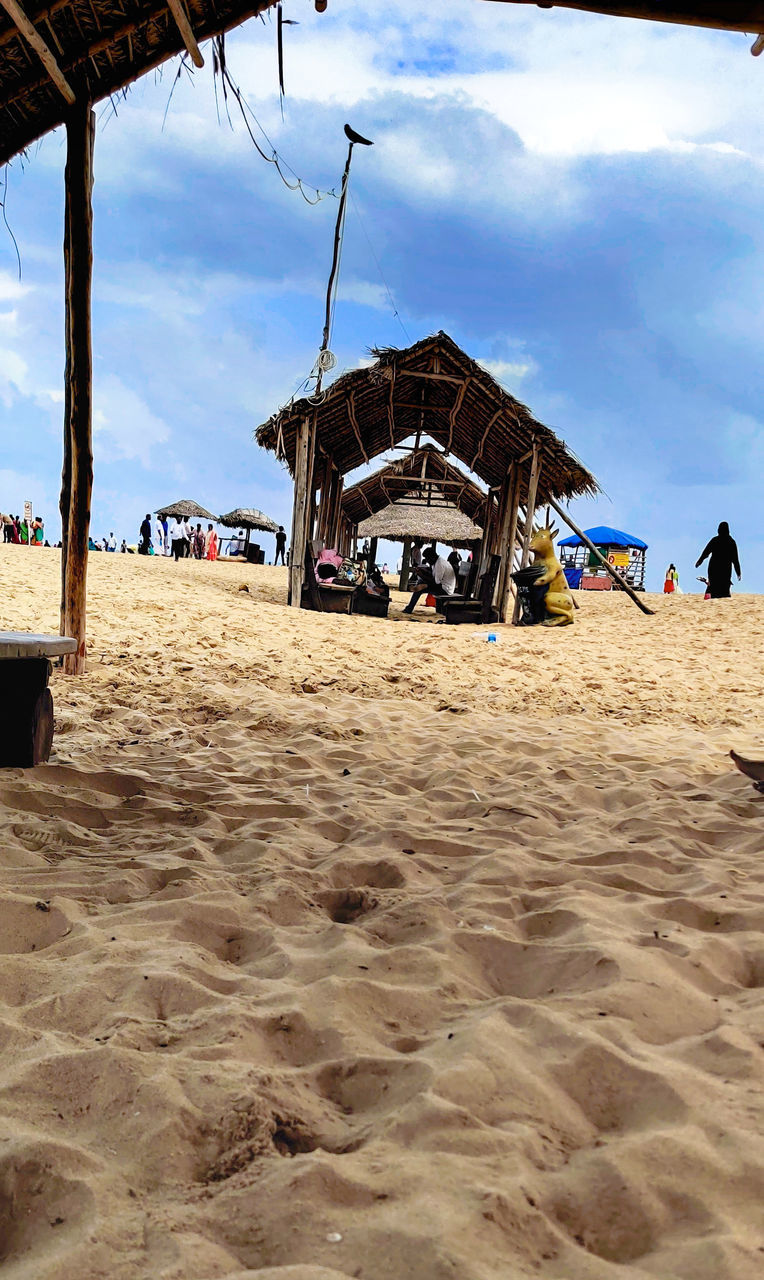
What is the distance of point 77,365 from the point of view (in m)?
5.84

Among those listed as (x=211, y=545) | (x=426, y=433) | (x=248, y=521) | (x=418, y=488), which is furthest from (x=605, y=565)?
(x=248, y=521)

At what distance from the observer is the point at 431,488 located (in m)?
22.8

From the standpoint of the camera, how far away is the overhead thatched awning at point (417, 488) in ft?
65.1

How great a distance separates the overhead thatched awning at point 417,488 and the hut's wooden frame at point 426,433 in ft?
5.44

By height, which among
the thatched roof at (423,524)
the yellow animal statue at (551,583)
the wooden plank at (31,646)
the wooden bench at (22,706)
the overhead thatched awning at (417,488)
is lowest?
the wooden bench at (22,706)

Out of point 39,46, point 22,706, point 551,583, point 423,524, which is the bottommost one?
point 22,706

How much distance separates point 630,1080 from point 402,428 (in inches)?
623

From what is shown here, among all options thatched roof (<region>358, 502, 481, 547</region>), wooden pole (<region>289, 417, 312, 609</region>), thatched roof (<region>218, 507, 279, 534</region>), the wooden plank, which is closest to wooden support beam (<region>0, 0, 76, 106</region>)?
the wooden plank

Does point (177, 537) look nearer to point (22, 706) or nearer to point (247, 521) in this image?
point (247, 521)

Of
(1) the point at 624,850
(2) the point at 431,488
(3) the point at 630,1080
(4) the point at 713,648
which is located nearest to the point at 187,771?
(1) the point at 624,850

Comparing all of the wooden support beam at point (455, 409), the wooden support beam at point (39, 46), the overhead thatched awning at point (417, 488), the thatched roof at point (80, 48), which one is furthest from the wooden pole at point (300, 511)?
the wooden support beam at point (39, 46)

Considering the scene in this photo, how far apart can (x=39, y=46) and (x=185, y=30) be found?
2.68 feet

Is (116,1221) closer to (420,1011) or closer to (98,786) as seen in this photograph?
(420,1011)

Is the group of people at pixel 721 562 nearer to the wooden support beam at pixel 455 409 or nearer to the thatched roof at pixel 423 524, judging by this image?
the wooden support beam at pixel 455 409
